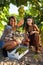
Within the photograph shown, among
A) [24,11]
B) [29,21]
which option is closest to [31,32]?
[29,21]

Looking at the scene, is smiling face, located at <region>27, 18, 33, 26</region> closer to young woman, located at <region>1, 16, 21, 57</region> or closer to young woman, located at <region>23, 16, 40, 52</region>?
young woman, located at <region>23, 16, 40, 52</region>

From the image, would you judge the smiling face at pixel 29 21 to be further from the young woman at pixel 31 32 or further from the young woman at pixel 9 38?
the young woman at pixel 9 38

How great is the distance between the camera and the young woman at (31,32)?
26.0 ft

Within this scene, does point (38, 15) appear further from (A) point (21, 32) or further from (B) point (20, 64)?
(B) point (20, 64)

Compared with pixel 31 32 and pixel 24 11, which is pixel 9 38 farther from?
pixel 24 11

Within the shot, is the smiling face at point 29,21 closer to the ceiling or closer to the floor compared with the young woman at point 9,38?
closer to the ceiling

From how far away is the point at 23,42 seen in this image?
316 inches

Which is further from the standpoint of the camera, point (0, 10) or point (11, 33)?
point (0, 10)

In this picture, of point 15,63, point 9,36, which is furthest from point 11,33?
point 15,63

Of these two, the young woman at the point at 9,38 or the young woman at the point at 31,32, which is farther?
the young woman at the point at 31,32

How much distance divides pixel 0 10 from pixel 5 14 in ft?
1.35

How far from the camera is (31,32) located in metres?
7.98

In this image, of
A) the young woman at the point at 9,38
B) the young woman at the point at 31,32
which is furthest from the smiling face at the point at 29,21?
the young woman at the point at 9,38

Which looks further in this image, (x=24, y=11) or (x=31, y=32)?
(x=24, y=11)
